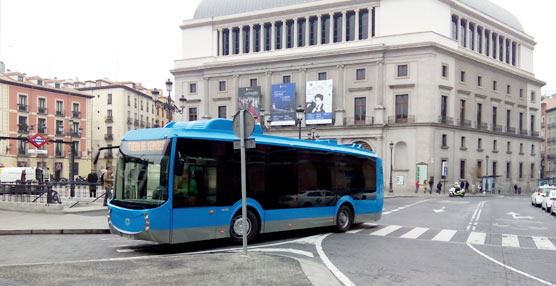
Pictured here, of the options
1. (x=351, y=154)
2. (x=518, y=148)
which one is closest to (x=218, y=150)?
(x=351, y=154)

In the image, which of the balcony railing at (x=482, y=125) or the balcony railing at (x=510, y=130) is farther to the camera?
the balcony railing at (x=510, y=130)

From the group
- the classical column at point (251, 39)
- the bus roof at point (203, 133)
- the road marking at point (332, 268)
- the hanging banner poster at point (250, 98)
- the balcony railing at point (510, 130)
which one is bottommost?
the road marking at point (332, 268)

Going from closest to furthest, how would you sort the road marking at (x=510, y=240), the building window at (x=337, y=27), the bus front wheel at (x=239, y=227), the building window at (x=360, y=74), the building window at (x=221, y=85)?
the bus front wheel at (x=239, y=227) → the road marking at (x=510, y=240) → the building window at (x=360, y=74) → the building window at (x=337, y=27) → the building window at (x=221, y=85)

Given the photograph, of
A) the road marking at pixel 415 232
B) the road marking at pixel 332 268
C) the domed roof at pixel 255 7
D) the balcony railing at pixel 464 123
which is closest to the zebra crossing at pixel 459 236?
the road marking at pixel 415 232

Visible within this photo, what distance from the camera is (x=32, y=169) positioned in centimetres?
4234

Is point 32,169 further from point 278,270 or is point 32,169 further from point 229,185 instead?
point 278,270

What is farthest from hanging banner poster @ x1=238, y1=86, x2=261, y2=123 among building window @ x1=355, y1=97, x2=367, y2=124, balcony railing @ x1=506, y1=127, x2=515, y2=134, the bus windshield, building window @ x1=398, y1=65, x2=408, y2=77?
the bus windshield

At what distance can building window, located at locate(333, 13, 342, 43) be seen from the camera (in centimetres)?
6156

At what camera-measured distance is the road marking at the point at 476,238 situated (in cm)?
1410

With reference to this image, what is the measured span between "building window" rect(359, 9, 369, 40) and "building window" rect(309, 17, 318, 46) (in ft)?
18.4

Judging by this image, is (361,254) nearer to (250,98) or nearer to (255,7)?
(250,98)

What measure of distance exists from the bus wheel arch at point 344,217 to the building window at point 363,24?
155ft

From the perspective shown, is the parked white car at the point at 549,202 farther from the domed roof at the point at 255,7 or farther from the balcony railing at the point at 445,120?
the domed roof at the point at 255,7

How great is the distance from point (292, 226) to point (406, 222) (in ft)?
24.5
